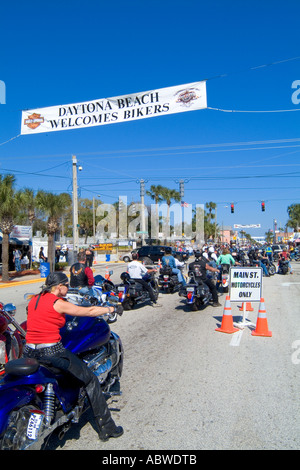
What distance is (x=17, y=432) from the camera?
9.53ft

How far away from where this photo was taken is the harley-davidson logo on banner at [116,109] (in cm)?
1201

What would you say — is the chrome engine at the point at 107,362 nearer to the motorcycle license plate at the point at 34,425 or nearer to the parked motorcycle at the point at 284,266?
the motorcycle license plate at the point at 34,425

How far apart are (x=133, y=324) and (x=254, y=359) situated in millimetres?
3614

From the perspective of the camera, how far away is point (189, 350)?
6977 mm

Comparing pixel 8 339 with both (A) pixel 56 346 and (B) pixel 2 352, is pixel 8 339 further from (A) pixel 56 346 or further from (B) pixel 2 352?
(A) pixel 56 346

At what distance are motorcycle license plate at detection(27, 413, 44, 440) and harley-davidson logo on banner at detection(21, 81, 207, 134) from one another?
10499mm

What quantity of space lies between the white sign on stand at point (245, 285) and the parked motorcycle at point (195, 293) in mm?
1640

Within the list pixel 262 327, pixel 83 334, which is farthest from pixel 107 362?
pixel 262 327

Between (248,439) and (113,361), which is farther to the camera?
(113,361)

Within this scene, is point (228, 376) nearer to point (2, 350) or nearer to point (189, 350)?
point (189, 350)

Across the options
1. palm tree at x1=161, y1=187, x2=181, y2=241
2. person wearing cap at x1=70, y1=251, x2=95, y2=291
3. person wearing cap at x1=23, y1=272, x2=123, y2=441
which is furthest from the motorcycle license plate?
palm tree at x1=161, y1=187, x2=181, y2=241

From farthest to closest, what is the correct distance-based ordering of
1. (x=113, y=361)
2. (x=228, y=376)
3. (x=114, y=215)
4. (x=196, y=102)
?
(x=114, y=215) < (x=196, y=102) < (x=228, y=376) < (x=113, y=361)

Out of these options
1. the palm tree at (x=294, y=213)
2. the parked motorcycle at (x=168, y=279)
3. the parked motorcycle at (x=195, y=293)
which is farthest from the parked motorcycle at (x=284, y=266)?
the palm tree at (x=294, y=213)
